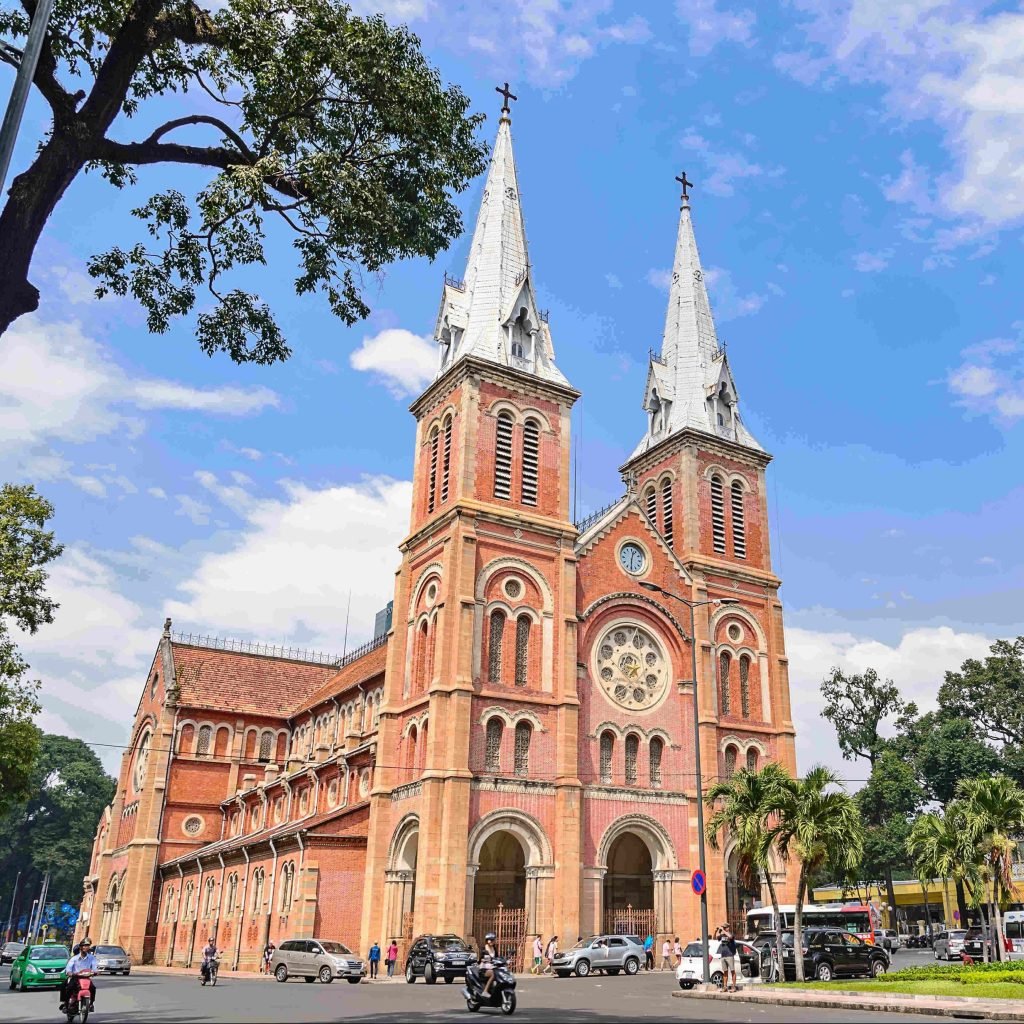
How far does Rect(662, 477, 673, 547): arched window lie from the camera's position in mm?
52531

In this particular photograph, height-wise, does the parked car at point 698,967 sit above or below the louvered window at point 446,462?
below

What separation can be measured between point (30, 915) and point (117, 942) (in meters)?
63.7

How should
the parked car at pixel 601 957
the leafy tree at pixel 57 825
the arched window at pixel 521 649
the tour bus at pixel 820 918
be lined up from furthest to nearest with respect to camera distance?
the leafy tree at pixel 57 825
the arched window at pixel 521 649
the tour bus at pixel 820 918
the parked car at pixel 601 957

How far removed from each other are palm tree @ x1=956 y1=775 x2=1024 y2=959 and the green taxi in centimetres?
2935

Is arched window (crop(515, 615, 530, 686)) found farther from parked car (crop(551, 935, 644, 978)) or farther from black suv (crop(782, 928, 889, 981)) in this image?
black suv (crop(782, 928, 889, 981))

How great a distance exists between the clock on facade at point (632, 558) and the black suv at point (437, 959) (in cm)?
1892

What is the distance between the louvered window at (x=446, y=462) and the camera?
45.7 metres

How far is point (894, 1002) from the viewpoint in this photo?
20.7m

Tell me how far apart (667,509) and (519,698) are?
16.0m

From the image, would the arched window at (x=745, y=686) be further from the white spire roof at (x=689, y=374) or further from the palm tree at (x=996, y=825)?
the palm tree at (x=996, y=825)

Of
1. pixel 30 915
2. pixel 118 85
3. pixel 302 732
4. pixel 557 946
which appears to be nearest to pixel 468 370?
pixel 557 946


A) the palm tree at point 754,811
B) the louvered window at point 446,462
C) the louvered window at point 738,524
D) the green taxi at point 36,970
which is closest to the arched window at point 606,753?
the palm tree at point 754,811

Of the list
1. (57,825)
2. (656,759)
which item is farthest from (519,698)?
(57,825)

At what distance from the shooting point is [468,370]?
45.9 m
